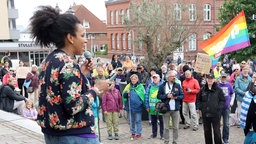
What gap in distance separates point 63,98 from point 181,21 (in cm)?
2305

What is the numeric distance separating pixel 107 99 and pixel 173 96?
72.4 inches

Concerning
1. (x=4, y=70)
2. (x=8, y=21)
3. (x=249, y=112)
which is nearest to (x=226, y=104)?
(x=249, y=112)

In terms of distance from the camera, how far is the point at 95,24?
82.9 meters

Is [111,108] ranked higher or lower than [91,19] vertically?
lower

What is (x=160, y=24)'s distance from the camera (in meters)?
23.7

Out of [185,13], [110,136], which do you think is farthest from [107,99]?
[185,13]

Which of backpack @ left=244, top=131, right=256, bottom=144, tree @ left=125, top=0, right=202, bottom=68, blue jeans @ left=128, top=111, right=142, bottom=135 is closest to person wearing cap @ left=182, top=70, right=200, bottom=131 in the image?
blue jeans @ left=128, top=111, right=142, bottom=135

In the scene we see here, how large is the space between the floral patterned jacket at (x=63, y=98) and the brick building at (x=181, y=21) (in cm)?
1794

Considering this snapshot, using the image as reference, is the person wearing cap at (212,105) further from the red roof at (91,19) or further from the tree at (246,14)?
the red roof at (91,19)

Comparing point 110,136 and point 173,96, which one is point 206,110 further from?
point 110,136

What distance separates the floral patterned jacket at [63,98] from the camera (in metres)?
2.72

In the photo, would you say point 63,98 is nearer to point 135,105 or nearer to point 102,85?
point 102,85

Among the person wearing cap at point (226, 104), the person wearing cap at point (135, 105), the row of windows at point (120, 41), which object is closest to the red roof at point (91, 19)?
the row of windows at point (120, 41)

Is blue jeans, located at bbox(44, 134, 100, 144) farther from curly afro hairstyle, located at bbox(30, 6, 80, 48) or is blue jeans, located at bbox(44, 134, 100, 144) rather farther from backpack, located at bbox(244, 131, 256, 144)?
backpack, located at bbox(244, 131, 256, 144)
